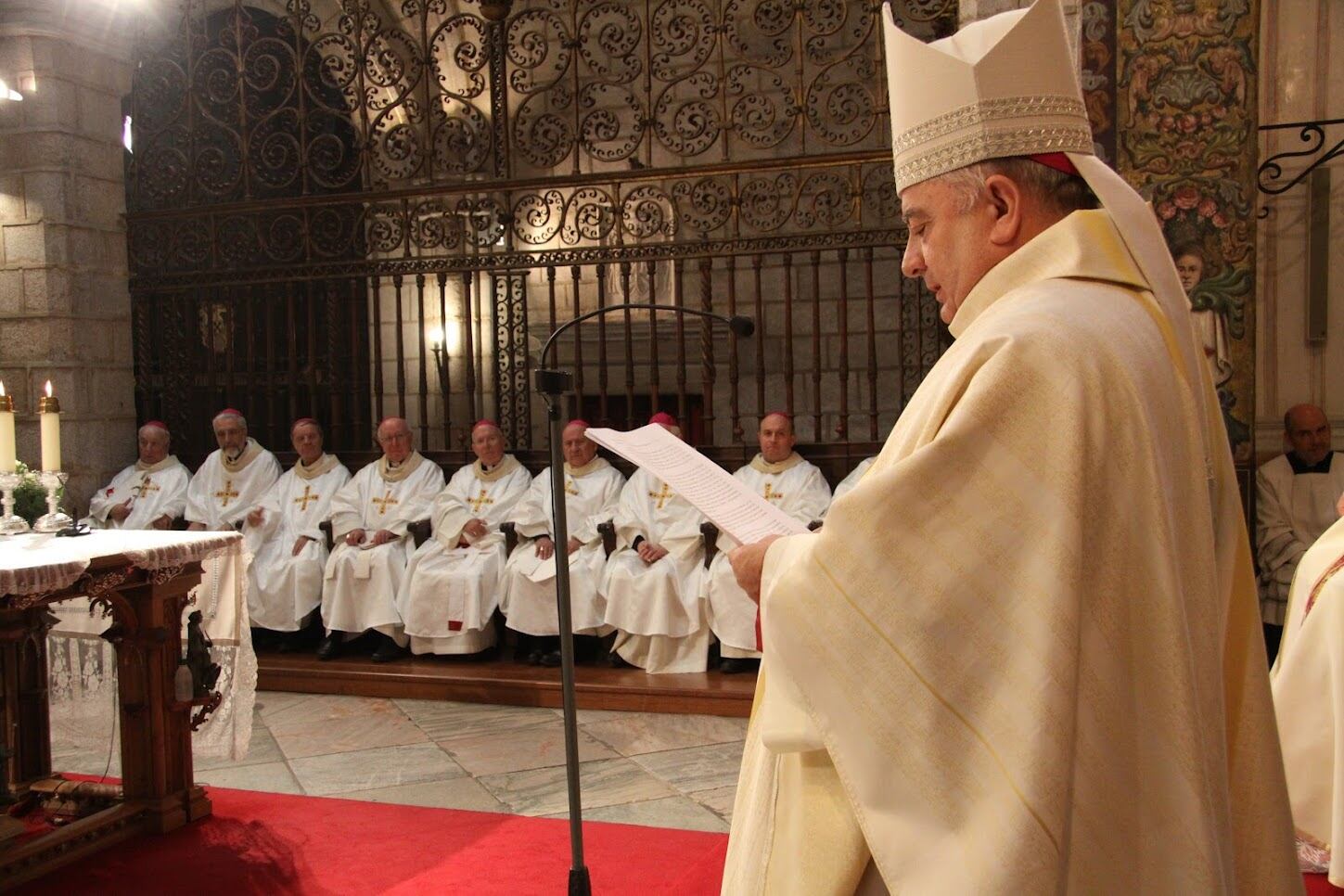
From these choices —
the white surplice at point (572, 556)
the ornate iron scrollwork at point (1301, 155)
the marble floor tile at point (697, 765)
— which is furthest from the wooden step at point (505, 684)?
the ornate iron scrollwork at point (1301, 155)

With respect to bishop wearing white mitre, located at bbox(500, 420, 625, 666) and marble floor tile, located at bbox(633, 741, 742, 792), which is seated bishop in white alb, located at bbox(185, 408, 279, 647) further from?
marble floor tile, located at bbox(633, 741, 742, 792)

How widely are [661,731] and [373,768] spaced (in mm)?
1299

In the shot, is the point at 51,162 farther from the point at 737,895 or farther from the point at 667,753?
the point at 737,895

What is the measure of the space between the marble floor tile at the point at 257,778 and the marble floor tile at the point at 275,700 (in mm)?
942

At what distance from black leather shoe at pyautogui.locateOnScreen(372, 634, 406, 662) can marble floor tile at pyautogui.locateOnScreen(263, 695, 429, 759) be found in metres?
0.37

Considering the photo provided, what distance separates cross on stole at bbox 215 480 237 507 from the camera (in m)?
7.49

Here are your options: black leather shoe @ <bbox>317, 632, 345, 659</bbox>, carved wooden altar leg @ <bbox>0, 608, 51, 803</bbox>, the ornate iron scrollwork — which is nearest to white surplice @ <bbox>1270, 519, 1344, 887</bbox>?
the ornate iron scrollwork

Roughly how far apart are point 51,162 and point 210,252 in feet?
3.47

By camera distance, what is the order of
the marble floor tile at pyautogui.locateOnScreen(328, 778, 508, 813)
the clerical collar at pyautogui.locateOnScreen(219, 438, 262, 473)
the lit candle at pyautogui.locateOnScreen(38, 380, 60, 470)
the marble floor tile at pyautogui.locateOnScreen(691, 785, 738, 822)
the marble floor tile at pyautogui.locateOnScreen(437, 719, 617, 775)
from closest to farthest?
the lit candle at pyautogui.locateOnScreen(38, 380, 60, 470)
the marble floor tile at pyautogui.locateOnScreen(691, 785, 738, 822)
the marble floor tile at pyautogui.locateOnScreen(328, 778, 508, 813)
the marble floor tile at pyautogui.locateOnScreen(437, 719, 617, 775)
the clerical collar at pyautogui.locateOnScreen(219, 438, 262, 473)

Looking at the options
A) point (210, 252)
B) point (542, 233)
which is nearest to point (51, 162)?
point (210, 252)

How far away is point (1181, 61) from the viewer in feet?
18.1

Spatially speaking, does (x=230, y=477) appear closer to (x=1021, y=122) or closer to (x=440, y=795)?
(x=440, y=795)

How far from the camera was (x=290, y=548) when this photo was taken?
7105 mm

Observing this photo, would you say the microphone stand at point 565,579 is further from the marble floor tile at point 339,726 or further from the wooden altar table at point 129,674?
the marble floor tile at point 339,726
